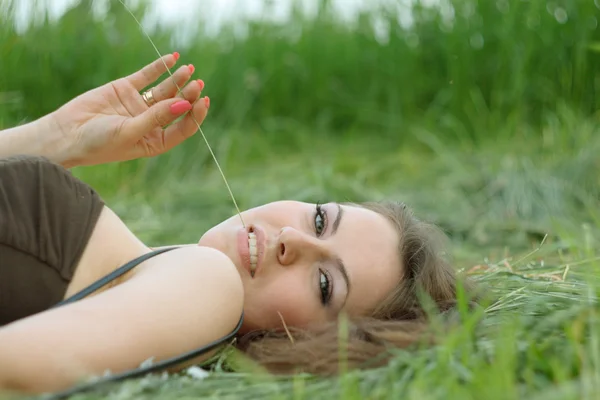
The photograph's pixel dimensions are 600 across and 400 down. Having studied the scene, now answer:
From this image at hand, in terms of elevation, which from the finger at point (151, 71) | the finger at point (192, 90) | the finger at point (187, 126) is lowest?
the finger at point (187, 126)

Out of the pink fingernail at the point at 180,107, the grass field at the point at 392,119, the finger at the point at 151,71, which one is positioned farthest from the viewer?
the grass field at the point at 392,119

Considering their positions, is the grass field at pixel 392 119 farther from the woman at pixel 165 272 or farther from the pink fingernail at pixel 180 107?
the pink fingernail at pixel 180 107

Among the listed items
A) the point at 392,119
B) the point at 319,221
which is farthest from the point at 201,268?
the point at 392,119

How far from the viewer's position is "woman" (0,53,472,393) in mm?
1399

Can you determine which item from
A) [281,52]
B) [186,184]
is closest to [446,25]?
[281,52]

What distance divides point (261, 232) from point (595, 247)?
4.16 ft

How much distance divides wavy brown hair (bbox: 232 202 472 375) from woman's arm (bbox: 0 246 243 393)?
0.48 feet

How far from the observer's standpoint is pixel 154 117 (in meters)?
→ 1.91

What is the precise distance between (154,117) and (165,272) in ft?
1.75

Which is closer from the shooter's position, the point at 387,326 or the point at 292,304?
the point at 387,326

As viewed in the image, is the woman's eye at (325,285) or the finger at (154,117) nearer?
the woman's eye at (325,285)

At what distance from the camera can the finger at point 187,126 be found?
2.01m

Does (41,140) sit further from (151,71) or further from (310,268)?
(310,268)

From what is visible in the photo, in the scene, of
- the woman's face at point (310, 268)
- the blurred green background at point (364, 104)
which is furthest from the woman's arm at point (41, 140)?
the blurred green background at point (364, 104)
